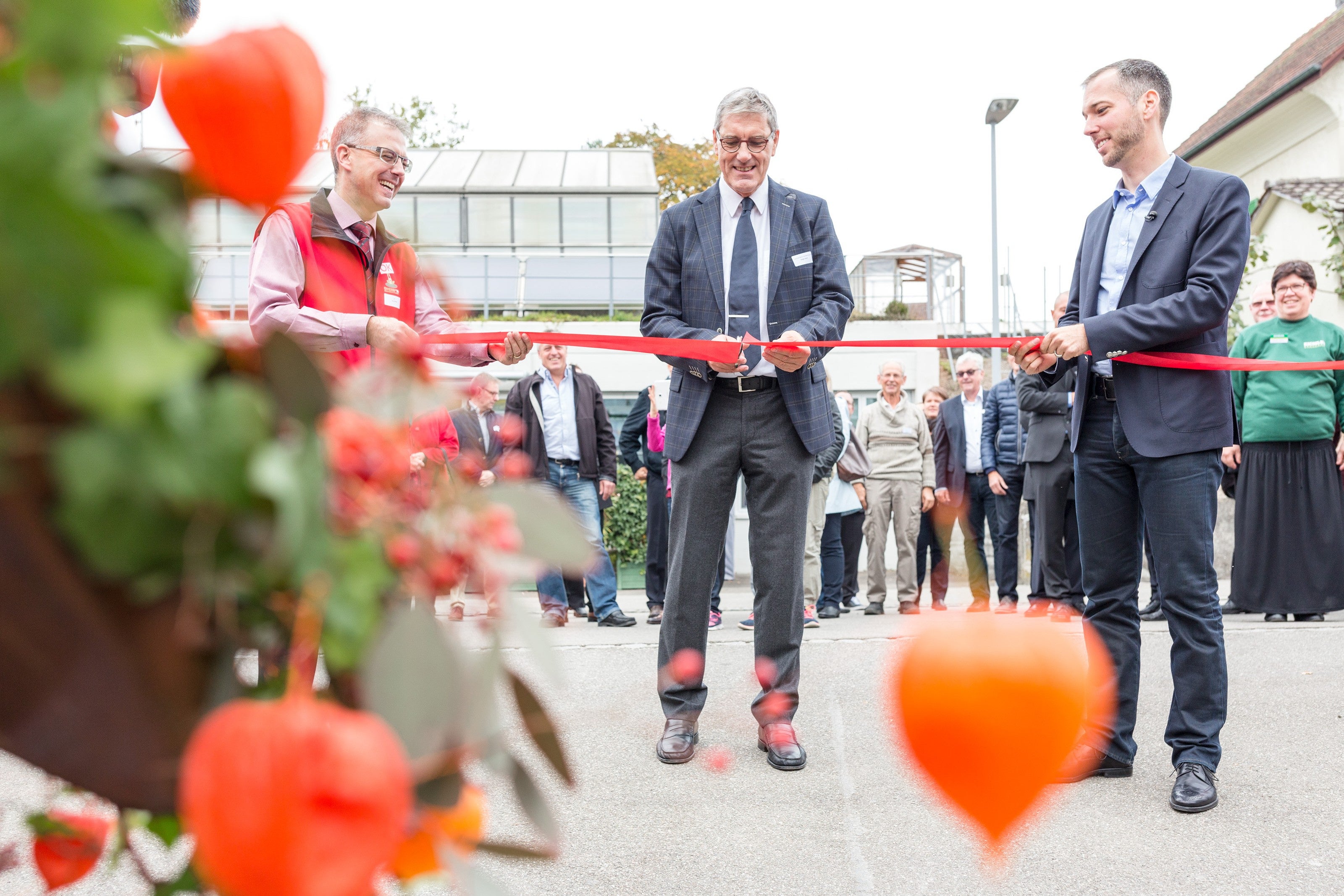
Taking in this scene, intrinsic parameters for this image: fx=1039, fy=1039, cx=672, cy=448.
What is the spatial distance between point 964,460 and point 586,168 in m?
12.7

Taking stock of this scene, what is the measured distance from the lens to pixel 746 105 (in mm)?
3053

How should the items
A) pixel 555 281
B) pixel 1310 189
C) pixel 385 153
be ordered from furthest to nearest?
pixel 555 281
pixel 1310 189
pixel 385 153

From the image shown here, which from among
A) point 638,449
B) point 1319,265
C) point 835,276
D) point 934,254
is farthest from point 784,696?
point 934,254

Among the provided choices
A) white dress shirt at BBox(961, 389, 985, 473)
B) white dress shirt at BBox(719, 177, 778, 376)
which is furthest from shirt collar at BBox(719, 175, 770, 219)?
white dress shirt at BBox(961, 389, 985, 473)

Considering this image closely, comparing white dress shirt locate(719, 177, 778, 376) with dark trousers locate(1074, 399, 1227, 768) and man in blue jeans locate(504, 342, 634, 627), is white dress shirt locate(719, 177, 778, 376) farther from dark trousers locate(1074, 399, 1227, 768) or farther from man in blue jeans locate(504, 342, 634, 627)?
man in blue jeans locate(504, 342, 634, 627)

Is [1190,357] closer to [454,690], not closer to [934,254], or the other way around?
[454,690]

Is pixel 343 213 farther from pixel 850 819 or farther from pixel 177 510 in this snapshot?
pixel 177 510

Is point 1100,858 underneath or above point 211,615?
underneath

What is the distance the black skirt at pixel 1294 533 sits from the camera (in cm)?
559

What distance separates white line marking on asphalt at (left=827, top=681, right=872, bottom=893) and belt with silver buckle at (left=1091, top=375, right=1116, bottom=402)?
1239 mm

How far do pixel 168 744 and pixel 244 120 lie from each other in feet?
0.96

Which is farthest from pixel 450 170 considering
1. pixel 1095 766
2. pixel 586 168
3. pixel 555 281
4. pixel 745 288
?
pixel 1095 766

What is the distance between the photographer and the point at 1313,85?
46.2 ft

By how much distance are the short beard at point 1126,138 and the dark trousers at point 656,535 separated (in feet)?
13.0
